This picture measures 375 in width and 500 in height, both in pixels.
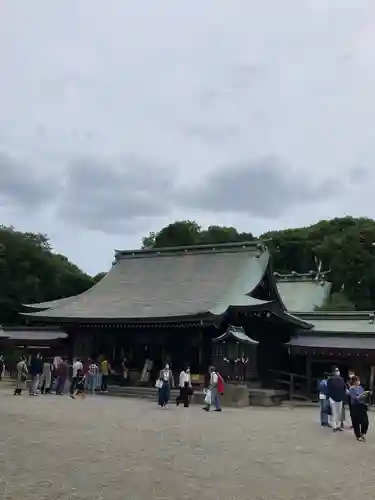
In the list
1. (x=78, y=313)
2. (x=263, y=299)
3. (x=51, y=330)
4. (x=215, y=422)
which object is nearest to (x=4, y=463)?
(x=215, y=422)

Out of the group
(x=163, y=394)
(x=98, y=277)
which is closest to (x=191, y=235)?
(x=98, y=277)

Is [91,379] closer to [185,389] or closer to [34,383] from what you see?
[34,383]

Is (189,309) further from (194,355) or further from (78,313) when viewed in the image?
(78,313)

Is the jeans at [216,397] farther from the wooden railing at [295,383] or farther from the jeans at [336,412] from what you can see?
the wooden railing at [295,383]

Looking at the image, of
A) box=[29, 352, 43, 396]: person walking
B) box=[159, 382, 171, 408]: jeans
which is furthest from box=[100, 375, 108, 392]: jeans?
box=[159, 382, 171, 408]: jeans

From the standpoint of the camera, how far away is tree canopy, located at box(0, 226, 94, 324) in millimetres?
50500

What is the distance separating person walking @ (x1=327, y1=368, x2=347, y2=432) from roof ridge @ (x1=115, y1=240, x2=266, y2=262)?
18.1 meters

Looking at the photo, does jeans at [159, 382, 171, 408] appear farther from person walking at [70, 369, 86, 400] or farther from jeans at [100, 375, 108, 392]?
jeans at [100, 375, 108, 392]

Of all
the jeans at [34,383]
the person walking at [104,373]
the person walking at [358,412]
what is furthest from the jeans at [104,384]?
the person walking at [358,412]

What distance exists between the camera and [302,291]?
49.6 metres

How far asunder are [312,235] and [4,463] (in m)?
64.1

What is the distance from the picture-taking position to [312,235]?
237 ft

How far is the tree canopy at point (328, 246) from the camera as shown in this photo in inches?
1922

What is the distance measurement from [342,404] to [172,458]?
7545mm
